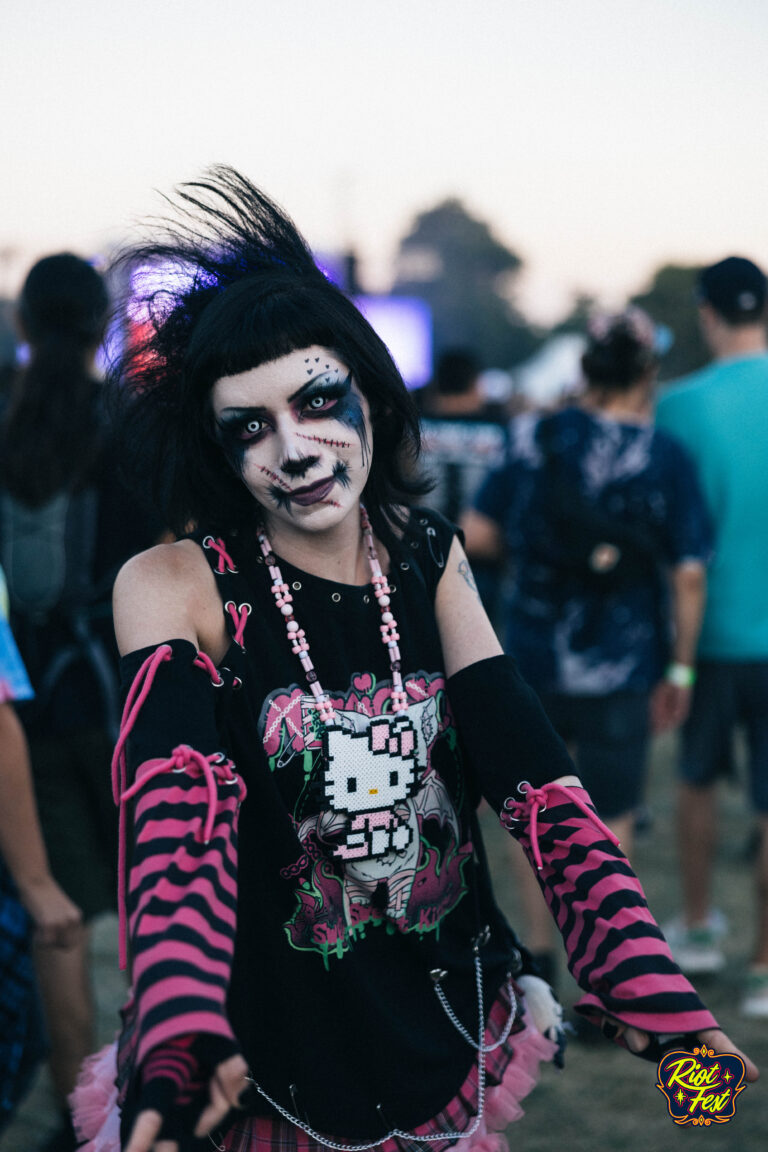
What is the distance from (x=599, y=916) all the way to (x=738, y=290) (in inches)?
107

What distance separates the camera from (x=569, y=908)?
1407mm

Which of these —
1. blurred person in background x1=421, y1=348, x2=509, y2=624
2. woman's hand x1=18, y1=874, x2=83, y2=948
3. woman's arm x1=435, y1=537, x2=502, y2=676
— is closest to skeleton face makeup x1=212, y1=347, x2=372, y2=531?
woman's arm x1=435, y1=537, x2=502, y2=676

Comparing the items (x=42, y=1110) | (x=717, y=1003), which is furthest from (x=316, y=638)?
(x=717, y=1003)

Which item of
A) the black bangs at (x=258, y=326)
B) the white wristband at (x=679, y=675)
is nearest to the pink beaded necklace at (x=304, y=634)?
the black bangs at (x=258, y=326)

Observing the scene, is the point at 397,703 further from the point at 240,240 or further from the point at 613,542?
the point at 613,542

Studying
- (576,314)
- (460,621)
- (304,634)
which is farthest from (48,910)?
(576,314)

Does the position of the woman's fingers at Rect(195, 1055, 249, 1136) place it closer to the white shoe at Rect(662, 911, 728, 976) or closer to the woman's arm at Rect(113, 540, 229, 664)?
the woman's arm at Rect(113, 540, 229, 664)

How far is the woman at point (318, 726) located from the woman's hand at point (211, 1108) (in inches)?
9.7

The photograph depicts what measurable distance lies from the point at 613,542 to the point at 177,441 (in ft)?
6.14

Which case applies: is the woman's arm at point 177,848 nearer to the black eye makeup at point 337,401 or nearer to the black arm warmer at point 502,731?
the black eye makeup at point 337,401

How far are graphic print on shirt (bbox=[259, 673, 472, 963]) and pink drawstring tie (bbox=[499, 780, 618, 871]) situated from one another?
143 mm

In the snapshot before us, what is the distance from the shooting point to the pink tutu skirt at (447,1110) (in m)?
1.49

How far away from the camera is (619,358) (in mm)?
3258

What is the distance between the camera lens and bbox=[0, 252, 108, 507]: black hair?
267 cm
